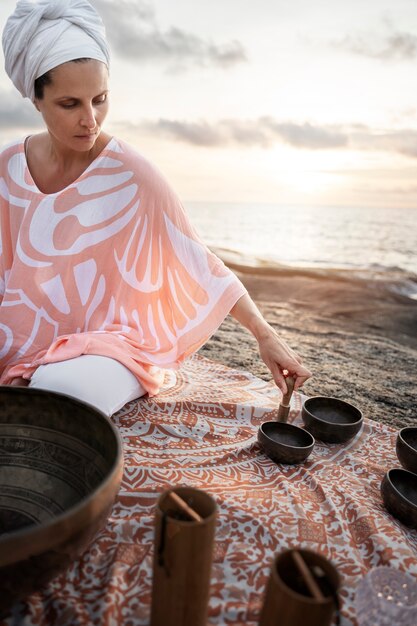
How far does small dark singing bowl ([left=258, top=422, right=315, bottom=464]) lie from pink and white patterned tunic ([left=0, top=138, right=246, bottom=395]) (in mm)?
Answer: 576

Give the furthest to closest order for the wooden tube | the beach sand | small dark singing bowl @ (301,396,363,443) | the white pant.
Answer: the beach sand < small dark singing bowl @ (301,396,363,443) < the white pant < the wooden tube

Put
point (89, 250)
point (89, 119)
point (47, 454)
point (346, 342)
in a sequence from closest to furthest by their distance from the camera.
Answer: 1. point (47, 454)
2. point (89, 119)
3. point (89, 250)
4. point (346, 342)

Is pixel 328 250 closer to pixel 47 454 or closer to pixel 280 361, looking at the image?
pixel 280 361

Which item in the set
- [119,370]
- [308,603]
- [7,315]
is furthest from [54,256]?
[308,603]

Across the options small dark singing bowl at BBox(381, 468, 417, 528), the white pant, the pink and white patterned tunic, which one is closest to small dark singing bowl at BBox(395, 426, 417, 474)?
small dark singing bowl at BBox(381, 468, 417, 528)

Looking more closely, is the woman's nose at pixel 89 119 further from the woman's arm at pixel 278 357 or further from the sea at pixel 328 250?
the sea at pixel 328 250

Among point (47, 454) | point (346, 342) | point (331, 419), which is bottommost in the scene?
point (346, 342)

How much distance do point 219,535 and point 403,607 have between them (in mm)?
590

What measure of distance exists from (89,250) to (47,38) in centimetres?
90

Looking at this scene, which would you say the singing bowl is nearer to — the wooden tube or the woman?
the wooden tube

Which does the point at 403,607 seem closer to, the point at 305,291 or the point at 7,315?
the point at 7,315

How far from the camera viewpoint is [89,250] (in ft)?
7.68

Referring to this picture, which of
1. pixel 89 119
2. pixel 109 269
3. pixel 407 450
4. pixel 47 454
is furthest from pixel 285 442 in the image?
pixel 89 119

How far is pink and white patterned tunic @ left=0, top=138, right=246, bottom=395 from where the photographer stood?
2.32 meters
